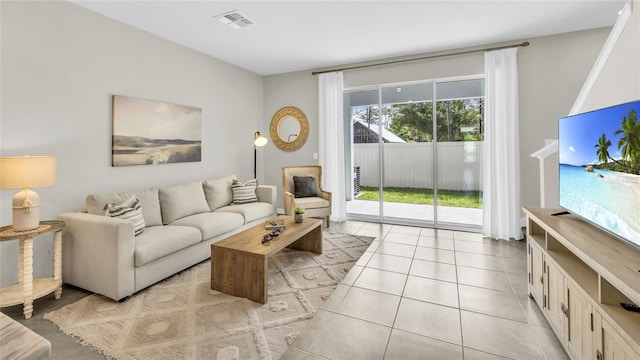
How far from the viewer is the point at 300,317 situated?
2082mm

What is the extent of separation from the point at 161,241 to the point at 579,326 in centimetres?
300

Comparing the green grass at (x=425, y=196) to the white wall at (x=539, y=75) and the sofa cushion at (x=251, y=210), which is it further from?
the sofa cushion at (x=251, y=210)

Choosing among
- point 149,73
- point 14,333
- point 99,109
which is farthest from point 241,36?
point 14,333

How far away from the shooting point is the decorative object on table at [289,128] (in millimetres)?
5301

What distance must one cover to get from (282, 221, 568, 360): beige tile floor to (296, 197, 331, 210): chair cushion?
4.30ft

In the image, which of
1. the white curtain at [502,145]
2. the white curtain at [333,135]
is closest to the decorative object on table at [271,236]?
the white curtain at [333,135]

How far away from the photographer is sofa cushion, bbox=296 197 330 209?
430 centimetres

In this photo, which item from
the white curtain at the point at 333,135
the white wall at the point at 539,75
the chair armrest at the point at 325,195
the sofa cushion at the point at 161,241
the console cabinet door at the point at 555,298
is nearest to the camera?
the console cabinet door at the point at 555,298

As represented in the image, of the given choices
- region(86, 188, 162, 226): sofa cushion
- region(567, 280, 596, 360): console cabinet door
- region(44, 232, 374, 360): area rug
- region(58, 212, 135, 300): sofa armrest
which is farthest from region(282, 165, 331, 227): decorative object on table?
region(567, 280, 596, 360): console cabinet door

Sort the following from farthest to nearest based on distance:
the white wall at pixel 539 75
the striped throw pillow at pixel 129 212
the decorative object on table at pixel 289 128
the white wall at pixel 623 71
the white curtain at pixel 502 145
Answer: the decorative object on table at pixel 289 128, the white curtain at pixel 502 145, the white wall at pixel 539 75, the striped throw pillow at pixel 129 212, the white wall at pixel 623 71

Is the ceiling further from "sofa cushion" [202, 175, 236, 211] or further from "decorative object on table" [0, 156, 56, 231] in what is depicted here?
"sofa cushion" [202, 175, 236, 211]

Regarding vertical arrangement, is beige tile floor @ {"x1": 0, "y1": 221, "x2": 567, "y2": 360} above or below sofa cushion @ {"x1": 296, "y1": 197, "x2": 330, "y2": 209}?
below

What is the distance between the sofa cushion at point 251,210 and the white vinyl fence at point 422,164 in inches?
72.9

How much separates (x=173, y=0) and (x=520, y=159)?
4.71m
